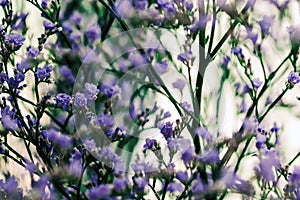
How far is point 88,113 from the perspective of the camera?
2.68 ft

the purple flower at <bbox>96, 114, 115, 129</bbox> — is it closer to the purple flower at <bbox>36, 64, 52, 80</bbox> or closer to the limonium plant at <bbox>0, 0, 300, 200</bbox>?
the limonium plant at <bbox>0, 0, 300, 200</bbox>

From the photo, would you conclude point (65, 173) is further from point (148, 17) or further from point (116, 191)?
point (148, 17)

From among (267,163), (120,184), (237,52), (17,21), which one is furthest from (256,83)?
(17,21)

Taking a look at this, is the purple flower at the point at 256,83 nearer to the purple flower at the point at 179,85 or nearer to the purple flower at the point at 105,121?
the purple flower at the point at 179,85

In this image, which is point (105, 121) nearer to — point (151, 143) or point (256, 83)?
point (151, 143)

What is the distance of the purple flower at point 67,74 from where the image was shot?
118 centimetres

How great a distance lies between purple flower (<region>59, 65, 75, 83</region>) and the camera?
118cm

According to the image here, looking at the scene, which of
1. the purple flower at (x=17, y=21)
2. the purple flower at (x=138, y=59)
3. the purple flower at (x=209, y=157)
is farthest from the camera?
the purple flower at (x=17, y=21)

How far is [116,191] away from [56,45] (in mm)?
502

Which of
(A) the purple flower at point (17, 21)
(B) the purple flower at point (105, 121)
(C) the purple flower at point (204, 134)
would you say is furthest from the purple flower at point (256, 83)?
(A) the purple flower at point (17, 21)

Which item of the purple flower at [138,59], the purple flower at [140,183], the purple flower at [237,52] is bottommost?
the purple flower at [140,183]

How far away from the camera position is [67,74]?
46.6 inches

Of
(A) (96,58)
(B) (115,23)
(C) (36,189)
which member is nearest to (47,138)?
(C) (36,189)

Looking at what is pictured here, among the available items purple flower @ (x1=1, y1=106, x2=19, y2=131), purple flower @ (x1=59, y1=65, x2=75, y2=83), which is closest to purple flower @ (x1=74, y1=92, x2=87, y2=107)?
purple flower @ (x1=1, y1=106, x2=19, y2=131)
